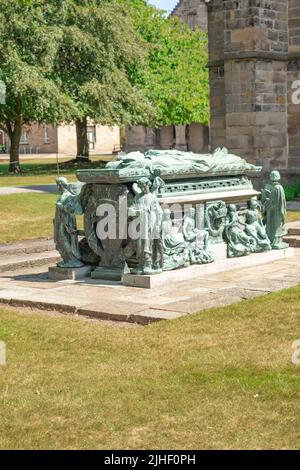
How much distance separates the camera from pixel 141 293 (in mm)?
10508

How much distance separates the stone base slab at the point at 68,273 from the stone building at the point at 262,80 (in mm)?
11391

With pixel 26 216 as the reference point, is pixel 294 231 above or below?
below

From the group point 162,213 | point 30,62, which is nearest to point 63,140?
point 30,62

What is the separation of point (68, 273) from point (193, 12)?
2069 inches

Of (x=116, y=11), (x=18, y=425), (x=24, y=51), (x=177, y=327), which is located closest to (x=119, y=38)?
(x=116, y=11)

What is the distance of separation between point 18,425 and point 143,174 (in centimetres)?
589

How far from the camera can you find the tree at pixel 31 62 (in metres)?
33.6

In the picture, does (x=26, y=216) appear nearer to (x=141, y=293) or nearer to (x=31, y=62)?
(x=141, y=293)

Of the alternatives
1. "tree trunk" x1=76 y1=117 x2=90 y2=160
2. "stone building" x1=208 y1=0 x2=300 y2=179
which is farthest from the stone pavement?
"tree trunk" x1=76 y1=117 x2=90 y2=160

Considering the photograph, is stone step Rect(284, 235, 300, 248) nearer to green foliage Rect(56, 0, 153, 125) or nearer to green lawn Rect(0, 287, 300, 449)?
green lawn Rect(0, 287, 300, 449)

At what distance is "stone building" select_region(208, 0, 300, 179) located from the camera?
72.6 ft

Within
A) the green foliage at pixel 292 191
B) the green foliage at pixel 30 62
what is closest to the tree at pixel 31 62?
the green foliage at pixel 30 62

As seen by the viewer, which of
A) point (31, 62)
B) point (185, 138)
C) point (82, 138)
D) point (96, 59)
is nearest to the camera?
point (31, 62)

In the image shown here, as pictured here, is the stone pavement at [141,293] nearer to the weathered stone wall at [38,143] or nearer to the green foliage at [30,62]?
the green foliage at [30,62]
